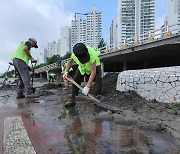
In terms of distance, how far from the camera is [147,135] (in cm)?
318

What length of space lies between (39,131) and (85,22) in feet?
221

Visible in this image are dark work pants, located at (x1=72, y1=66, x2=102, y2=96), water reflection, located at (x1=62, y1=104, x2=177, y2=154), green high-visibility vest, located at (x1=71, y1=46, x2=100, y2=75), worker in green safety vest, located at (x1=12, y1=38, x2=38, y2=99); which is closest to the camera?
water reflection, located at (x1=62, y1=104, x2=177, y2=154)

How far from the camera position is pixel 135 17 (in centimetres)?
5034

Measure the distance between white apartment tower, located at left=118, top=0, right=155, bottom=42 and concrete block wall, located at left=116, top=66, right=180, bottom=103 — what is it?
39.0m

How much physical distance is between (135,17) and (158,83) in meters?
46.7

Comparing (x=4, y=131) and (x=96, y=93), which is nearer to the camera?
(x=4, y=131)

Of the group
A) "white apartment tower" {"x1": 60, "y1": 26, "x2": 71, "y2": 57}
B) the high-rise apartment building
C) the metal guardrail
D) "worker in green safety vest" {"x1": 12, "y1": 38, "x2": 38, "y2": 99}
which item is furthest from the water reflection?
the high-rise apartment building

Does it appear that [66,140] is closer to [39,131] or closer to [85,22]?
[39,131]

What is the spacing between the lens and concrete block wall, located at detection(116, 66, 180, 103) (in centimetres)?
577

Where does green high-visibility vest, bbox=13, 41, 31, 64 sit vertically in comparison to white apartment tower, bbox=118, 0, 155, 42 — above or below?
below

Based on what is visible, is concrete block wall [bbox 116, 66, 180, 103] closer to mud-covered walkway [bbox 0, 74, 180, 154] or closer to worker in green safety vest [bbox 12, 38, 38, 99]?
mud-covered walkway [bbox 0, 74, 180, 154]

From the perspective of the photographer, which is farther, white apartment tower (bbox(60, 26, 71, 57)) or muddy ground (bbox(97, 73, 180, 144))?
white apartment tower (bbox(60, 26, 71, 57))

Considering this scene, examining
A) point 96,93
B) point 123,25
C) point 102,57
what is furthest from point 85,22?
point 96,93

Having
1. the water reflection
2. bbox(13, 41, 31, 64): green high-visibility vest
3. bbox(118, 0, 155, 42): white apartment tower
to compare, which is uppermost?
bbox(118, 0, 155, 42): white apartment tower
